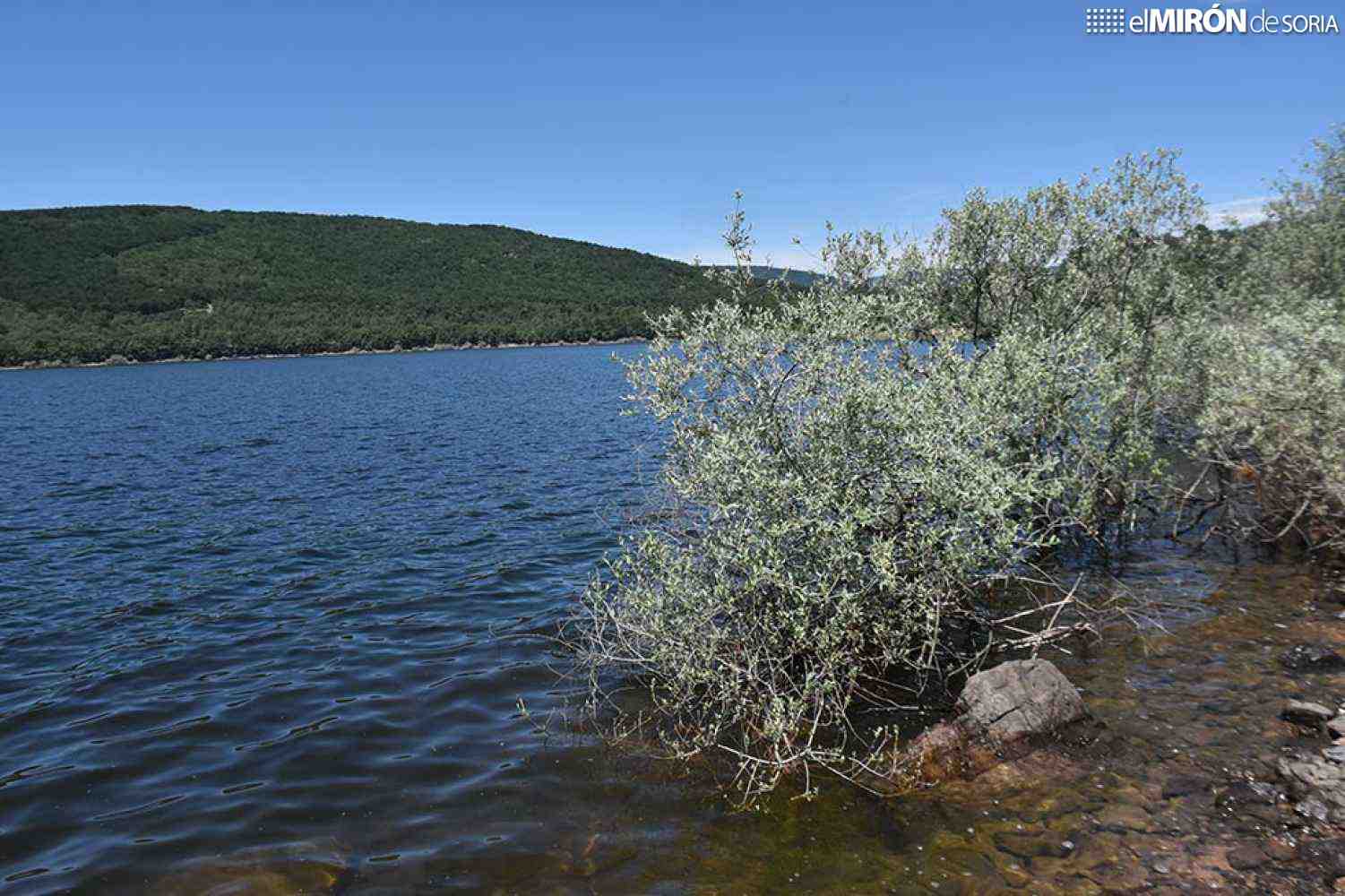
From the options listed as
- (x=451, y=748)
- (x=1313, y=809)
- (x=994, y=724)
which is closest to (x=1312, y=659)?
(x=1313, y=809)

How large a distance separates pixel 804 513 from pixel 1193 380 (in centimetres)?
1421

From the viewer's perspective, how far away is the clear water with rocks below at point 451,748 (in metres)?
8.43

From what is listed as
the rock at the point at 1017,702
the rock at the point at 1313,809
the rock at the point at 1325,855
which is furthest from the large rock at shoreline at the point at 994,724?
the rock at the point at 1325,855

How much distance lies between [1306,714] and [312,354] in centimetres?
18374

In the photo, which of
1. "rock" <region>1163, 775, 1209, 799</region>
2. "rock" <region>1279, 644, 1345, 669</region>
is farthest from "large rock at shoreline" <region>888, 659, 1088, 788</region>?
"rock" <region>1279, 644, 1345, 669</region>

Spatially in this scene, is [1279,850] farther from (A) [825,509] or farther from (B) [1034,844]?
(A) [825,509]

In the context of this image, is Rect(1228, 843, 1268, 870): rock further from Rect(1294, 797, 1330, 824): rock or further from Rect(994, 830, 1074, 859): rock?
Rect(994, 830, 1074, 859): rock

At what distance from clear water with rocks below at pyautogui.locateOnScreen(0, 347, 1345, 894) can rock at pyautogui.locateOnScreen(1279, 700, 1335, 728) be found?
0.23 metres

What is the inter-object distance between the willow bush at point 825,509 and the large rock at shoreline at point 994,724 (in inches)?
22.1

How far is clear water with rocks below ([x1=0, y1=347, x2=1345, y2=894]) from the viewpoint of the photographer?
27.7ft

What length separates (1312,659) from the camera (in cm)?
1198

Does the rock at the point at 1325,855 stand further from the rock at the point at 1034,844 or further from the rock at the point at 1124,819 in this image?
the rock at the point at 1034,844

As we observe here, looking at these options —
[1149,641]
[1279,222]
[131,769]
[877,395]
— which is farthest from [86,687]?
[1279,222]

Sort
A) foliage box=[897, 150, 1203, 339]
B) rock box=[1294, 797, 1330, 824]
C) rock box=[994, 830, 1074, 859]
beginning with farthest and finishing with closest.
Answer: foliage box=[897, 150, 1203, 339] < rock box=[1294, 797, 1330, 824] < rock box=[994, 830, 1074, 859]
